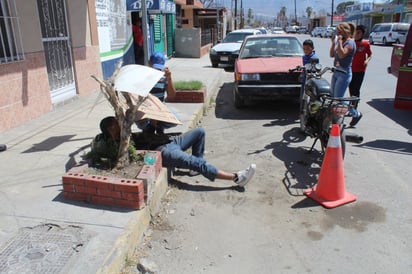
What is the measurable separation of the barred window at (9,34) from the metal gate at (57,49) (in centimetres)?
95

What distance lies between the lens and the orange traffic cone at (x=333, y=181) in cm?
387

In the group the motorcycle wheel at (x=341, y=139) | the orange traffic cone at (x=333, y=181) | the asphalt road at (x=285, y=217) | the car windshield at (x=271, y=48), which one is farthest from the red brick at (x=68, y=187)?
the car windshield at (x=271, y=48)

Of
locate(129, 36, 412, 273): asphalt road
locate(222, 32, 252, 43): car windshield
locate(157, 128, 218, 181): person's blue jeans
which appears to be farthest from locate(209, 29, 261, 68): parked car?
locate(157, 128, 218, 181): person's blue jeans

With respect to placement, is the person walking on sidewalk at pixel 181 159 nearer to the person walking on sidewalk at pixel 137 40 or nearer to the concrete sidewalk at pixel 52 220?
the concrete sidewalk at pixel 52 220

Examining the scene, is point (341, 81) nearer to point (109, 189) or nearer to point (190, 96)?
point (190, 96)

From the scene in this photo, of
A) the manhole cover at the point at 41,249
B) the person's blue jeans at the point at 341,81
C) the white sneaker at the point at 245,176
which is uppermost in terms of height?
the person's blue jeans at the point at 341,81

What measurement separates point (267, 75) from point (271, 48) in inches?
65.9

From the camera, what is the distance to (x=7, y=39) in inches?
219

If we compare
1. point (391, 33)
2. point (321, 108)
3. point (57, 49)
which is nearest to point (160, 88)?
point (321, 108)

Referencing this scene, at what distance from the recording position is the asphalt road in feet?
9.68

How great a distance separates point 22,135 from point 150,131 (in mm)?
2156

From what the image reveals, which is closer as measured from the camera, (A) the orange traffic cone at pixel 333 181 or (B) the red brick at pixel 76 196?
(B) the red brick at pixel 76 196

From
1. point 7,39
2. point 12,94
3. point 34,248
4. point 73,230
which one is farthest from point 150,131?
point 7,39

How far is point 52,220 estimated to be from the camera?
3.03 meters
